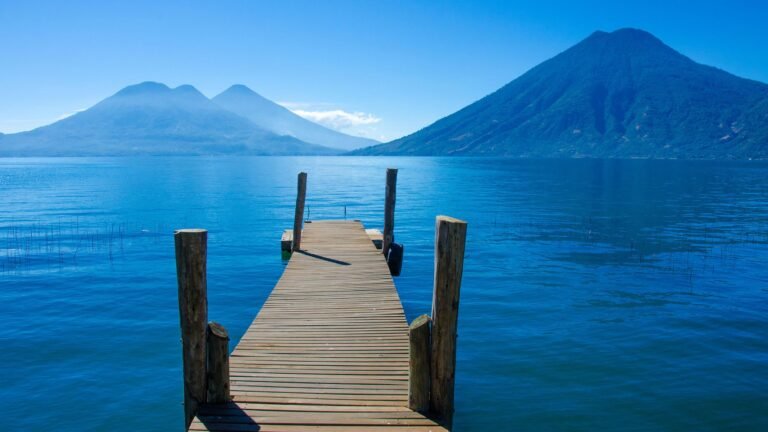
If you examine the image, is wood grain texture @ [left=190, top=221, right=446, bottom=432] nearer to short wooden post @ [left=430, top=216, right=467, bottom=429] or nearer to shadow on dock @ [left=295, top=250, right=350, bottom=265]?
short wooden post @ [left=430, top=216, right=467, bottom=429]

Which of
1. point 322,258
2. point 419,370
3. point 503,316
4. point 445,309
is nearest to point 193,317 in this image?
point 419,370

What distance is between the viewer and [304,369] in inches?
297

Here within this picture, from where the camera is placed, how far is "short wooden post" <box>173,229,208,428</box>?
6270mm

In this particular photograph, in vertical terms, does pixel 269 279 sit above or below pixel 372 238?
below

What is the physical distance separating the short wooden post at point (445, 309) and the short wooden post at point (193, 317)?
2.61 meters

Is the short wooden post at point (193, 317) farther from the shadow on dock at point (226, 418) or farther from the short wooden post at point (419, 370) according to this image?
the short wooden post at point (419, 370)

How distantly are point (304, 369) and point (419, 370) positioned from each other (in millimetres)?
1901

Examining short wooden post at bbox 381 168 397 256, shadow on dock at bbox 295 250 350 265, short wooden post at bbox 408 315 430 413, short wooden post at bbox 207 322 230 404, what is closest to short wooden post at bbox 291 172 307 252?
shadow on dock at bbox 295 250 350 265

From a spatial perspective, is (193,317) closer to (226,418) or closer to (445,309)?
(226,418)

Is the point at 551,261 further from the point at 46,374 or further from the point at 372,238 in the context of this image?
the point at 46,374

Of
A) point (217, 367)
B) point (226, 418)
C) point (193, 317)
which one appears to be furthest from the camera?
point (217, 367)

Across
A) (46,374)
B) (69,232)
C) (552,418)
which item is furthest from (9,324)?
(69,232)

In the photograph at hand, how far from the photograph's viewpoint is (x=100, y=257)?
69.2ft

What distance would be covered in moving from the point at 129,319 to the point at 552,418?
32.7 feet
